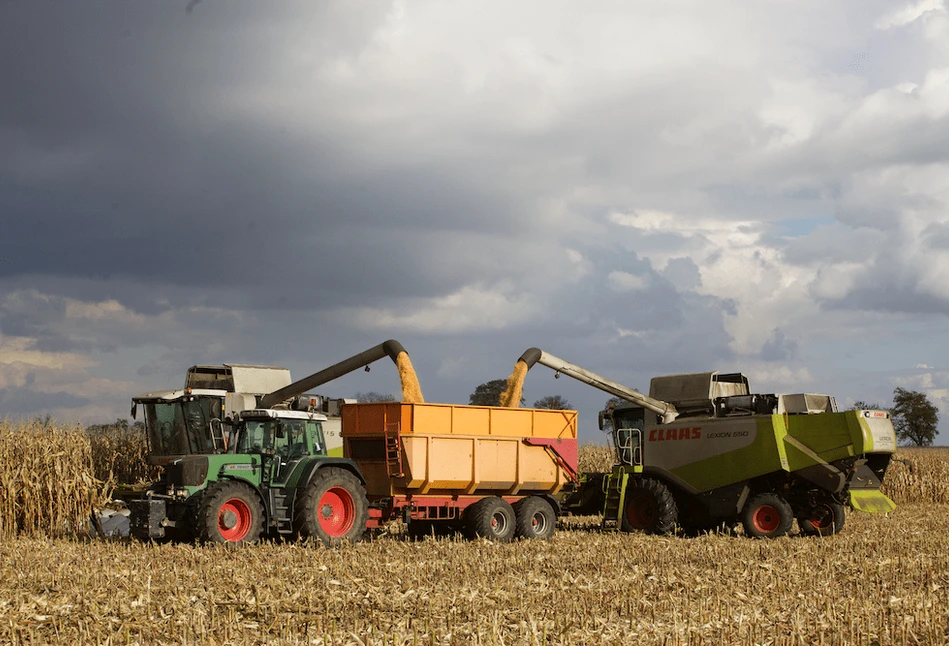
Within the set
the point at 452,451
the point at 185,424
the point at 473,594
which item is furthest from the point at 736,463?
the point at 185,424

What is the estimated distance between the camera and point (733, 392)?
61.0 feet

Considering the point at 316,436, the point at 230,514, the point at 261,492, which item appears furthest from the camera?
the point at 316,436

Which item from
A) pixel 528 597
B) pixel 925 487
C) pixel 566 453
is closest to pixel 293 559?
pixel 528 597

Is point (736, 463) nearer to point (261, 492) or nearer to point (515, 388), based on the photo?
point (515, 388)

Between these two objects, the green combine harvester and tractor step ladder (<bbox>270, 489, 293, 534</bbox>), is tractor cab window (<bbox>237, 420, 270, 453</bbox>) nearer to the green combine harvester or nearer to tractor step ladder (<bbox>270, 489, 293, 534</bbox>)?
tractor step ladder (<bbox>270, 489, 293, 534</bbox>)

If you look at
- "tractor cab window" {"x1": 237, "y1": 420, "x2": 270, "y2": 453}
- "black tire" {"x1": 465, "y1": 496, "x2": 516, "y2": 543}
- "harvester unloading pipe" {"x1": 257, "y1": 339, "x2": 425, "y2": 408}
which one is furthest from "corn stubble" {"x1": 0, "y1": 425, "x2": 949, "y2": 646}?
"harvester unloading pipe" {"x1": 257, "y1": 339, "x2": 425, "y2": 408}

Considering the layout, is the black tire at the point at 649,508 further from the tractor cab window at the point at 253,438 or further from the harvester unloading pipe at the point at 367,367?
the tractor cab window at the point at 253,438

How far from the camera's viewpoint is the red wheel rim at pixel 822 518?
53.3 ft

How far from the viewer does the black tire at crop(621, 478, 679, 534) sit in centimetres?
1662

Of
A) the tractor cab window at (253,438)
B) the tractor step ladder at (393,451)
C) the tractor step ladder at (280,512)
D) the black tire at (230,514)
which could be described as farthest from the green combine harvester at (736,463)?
the black tire at (230,514)

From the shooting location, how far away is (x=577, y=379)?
1880cm

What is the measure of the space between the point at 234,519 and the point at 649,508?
734cm

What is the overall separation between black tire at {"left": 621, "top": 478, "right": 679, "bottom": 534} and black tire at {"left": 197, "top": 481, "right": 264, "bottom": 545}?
6693mm

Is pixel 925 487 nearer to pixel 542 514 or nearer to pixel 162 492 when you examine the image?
pixel 542 514
